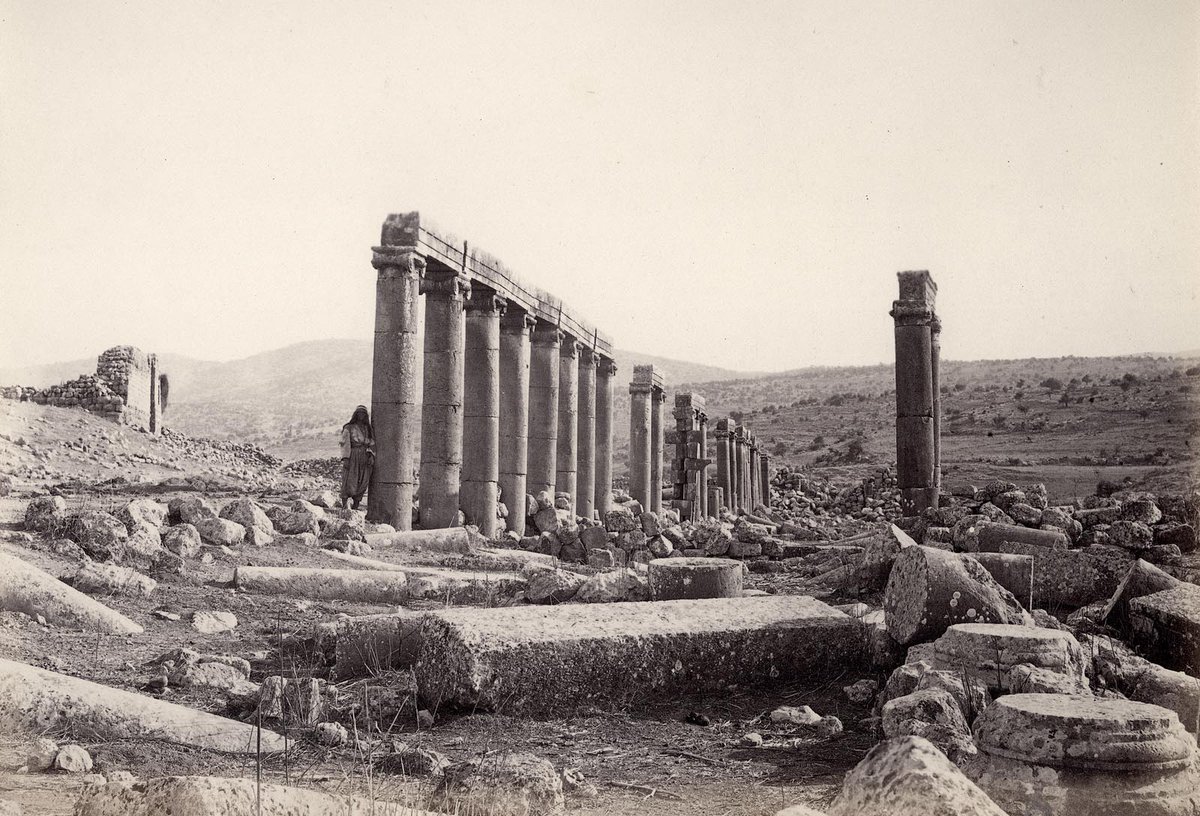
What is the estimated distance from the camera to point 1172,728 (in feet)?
13.8

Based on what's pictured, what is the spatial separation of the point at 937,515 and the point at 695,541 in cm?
380

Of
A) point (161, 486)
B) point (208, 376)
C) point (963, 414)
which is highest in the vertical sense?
point (208, 376)

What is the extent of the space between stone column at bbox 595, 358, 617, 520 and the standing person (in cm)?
1085

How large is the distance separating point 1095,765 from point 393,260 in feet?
41.9

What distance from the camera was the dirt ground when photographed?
4.70m

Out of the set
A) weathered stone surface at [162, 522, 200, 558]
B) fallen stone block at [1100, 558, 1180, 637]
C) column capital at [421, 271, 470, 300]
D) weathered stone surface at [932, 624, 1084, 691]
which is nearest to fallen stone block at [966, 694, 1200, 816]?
weathered stone surface at [932, 624, 1084, 691]

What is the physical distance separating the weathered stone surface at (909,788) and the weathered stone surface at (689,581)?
212 inches

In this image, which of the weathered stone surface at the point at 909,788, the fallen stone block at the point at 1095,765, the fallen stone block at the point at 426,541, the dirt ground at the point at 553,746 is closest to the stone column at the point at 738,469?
the fallen stone block at the point at 426,541

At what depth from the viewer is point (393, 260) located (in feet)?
50.2

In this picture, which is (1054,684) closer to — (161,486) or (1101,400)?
(161,486)

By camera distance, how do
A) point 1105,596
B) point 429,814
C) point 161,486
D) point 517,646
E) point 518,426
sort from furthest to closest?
point 518,426
point 161,486
point 1105,596
point 517,646
point 429,814

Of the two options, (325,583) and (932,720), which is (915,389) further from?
(932,720)

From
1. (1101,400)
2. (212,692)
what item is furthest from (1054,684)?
(1101,400)

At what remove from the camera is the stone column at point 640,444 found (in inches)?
1112
